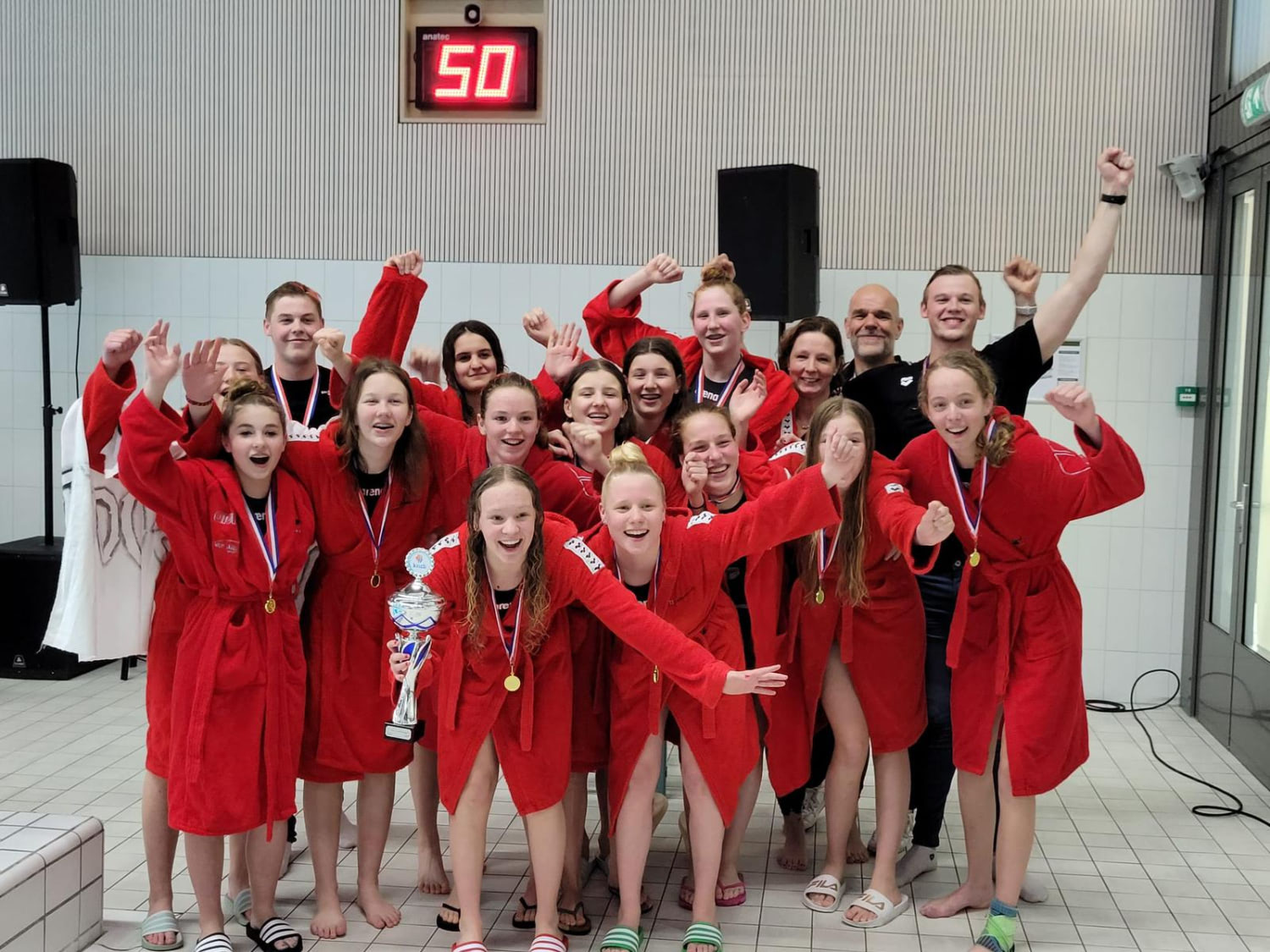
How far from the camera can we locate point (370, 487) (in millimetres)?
3176

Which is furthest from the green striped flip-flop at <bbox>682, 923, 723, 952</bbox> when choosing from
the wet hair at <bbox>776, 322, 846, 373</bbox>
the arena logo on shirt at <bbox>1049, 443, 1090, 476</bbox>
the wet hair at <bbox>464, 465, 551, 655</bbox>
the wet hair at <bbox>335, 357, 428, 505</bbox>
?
the wet hair at <bbox>776, 322, 846, 373</bbox>

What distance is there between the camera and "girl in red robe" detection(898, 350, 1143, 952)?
10.1 ft

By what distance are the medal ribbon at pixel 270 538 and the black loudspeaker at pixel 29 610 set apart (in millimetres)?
3101

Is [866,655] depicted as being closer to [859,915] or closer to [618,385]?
[859,915]

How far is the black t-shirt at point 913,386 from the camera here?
3.55 metres

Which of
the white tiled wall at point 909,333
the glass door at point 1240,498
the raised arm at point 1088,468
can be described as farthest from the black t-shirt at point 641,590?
the white tiled wall at point 909,333

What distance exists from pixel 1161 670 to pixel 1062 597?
10.3 feet

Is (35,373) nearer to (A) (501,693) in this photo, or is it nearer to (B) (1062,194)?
(A) (501,693)

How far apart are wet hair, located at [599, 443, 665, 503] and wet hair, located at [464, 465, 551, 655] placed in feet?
0.65

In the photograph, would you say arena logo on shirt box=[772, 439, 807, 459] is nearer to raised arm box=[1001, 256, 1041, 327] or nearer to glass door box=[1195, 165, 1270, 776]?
raised arm box=[1001, 256, 1041, 327]

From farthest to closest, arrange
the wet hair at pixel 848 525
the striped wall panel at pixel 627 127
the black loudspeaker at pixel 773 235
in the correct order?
the striped wall panel at pixel 627 127 < the black loudspeaker at pixel 773 235 < the wet hair at pixel 848 525

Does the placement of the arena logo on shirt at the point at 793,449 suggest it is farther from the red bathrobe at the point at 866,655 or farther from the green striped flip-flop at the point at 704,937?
the green striped flip-flop at the point at 704,937

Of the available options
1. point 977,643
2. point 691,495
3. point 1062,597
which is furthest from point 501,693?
point 1062,597

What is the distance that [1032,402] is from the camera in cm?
586
